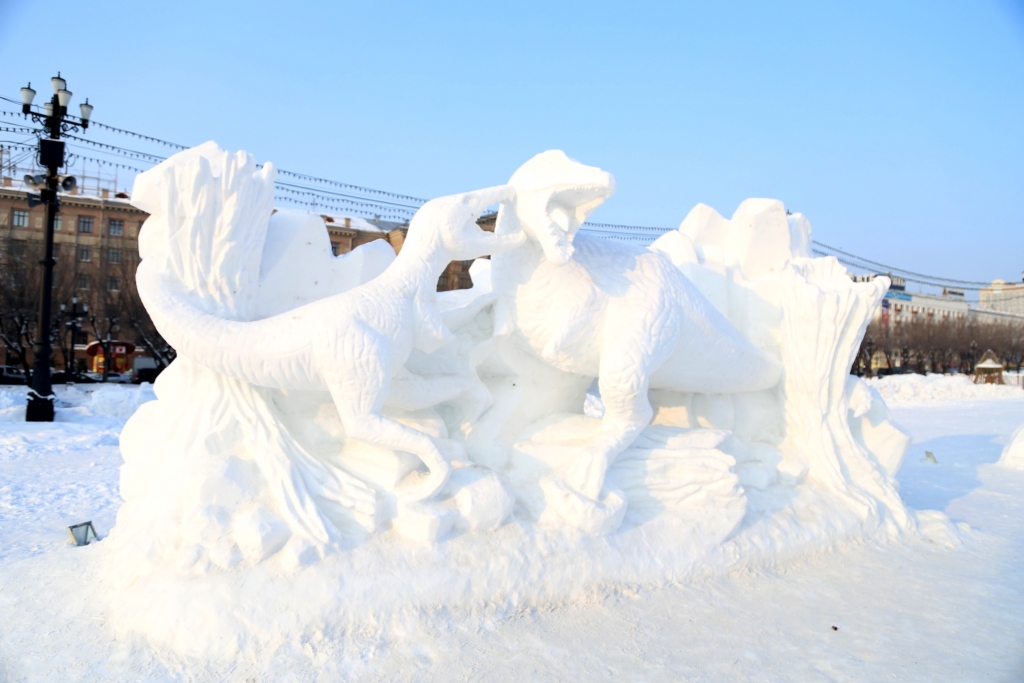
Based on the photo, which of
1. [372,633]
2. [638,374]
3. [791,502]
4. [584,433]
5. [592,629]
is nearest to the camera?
[372,633]

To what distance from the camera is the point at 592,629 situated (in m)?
2.54

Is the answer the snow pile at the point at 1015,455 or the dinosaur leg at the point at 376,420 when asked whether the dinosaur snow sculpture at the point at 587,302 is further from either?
the snow pile at the point at 1015,455

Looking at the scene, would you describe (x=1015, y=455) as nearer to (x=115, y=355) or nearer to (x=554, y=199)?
(x=554, y=199)

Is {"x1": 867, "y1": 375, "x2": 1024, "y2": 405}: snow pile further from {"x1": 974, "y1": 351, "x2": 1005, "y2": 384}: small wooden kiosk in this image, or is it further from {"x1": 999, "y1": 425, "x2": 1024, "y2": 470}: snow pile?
{"x1": 999, "y1": 425, "x2": 1024, "y2": 470}: snow pile

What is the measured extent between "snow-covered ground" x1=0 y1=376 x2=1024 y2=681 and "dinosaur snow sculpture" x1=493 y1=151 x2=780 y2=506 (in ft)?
2.04

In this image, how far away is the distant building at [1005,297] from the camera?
28.4 metres

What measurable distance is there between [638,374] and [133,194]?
2283 millimetres

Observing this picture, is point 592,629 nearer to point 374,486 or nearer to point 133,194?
point 374,486

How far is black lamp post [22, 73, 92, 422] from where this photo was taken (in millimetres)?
8023

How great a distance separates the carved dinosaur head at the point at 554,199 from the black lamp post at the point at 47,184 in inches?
282

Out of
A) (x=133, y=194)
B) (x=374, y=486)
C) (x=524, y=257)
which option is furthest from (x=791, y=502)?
(x=133, y=194)

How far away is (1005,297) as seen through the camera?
28984 millimetres

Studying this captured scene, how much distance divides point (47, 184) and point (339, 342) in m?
7.54

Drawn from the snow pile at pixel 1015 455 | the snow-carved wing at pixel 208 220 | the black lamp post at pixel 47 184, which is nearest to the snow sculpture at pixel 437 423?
the snow-carved wing at pixel 208 220
